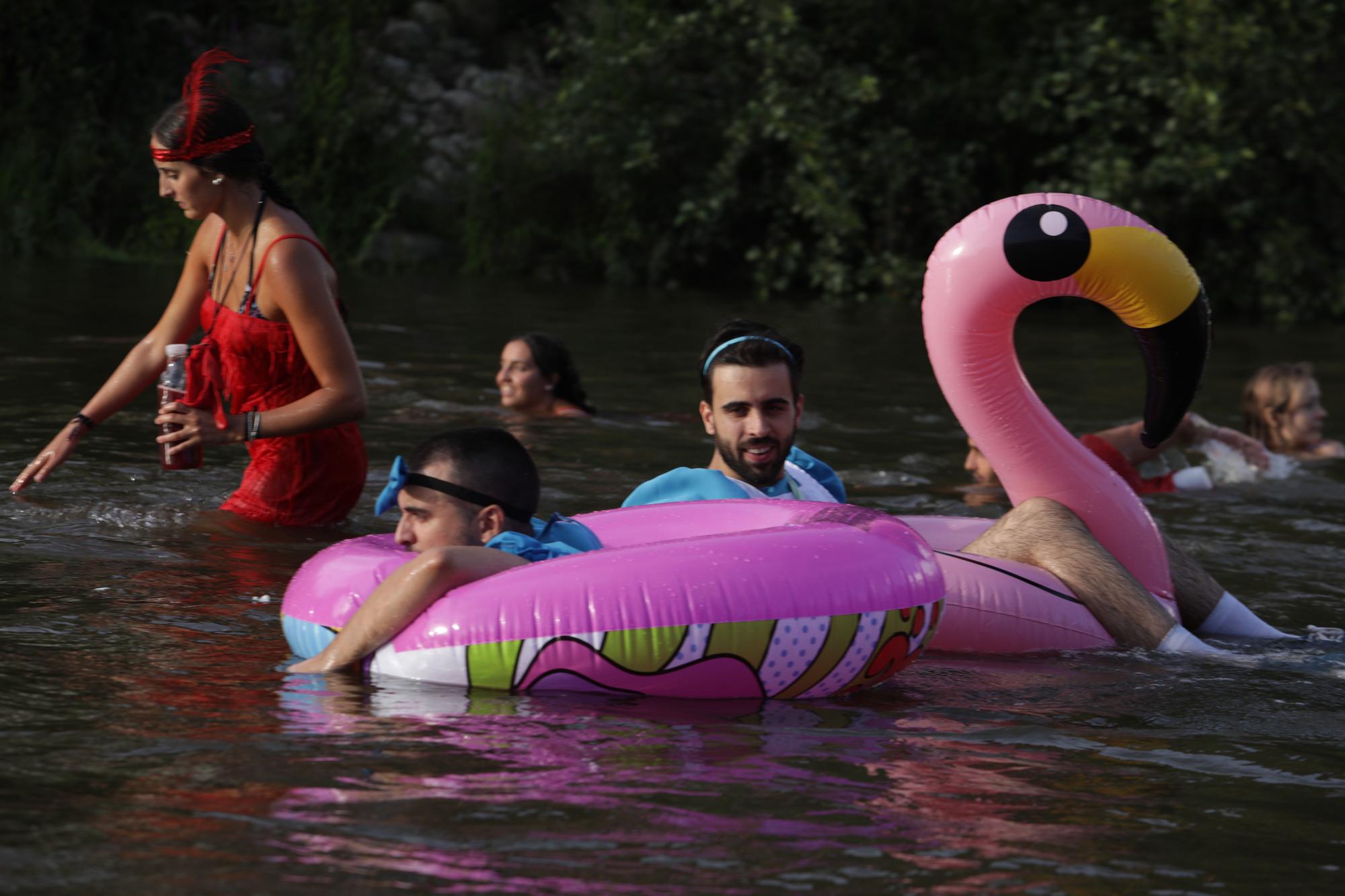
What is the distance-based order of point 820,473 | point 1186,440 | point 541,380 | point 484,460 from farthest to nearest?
point 541,380 < point 1186,440 < point 820,473 < point 484,460

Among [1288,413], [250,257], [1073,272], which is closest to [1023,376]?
[1073,272]

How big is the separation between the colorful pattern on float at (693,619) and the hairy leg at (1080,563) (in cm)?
82

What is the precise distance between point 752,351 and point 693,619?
107 cm

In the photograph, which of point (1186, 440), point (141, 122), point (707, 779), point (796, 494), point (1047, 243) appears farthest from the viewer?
point (141, 122)

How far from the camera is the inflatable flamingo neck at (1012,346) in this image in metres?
4.64

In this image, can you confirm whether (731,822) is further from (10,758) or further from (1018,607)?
(1018,607)

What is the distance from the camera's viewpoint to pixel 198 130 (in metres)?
4.62

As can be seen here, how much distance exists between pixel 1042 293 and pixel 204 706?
248 cm

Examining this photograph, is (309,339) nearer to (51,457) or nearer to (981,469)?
(51,457)

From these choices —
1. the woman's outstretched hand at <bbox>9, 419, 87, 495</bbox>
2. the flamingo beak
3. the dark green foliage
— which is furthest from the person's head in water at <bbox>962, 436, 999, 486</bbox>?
the dark green foliage

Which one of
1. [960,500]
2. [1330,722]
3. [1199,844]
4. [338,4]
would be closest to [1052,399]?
[960,500]

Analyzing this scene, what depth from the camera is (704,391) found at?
184 inches

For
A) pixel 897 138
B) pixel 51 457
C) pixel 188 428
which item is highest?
pixel 897 138

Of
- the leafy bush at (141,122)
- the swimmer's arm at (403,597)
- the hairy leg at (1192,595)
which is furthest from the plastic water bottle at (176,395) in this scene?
the leafy bush at (141,122)
